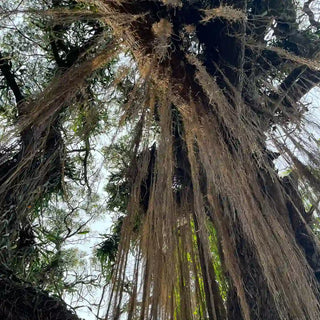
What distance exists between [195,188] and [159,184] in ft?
0.54

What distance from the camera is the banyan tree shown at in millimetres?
1177

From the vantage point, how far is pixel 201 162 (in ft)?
4.97

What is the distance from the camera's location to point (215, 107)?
142cm

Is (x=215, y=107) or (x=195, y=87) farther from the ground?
(x=195, y=87)

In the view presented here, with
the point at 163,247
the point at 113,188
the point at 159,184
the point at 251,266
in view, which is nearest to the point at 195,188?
the point at 159,184

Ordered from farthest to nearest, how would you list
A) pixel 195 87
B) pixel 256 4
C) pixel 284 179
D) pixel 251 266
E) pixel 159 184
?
pixel 256 4, pixel 284 179, pixel 251 266, pixel 195 87, pixel 159 184

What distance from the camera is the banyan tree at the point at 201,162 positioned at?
118 cm

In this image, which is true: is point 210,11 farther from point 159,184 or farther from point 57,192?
point 57,192

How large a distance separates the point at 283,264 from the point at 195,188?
1.21ft

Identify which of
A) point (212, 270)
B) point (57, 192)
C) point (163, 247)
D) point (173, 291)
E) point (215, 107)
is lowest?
point (173, 291)

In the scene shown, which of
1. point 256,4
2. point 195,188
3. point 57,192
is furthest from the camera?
point 57,192

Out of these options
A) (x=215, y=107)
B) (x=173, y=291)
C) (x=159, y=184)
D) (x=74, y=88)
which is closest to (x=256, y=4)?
(x=215, y=107)

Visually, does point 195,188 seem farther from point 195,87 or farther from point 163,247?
point 195,87

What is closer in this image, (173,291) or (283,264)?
(173,291)
